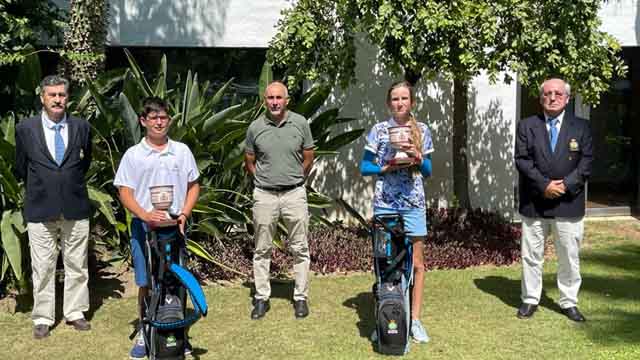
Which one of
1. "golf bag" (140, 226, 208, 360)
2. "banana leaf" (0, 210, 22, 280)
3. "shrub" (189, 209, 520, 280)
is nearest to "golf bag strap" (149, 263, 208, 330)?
→ "golf bag" (140, 226, 208, 360)

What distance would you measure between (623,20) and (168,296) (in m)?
8.11

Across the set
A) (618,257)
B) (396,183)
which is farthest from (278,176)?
(618,257)

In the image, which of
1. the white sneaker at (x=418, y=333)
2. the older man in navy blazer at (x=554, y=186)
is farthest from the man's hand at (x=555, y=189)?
the white sneaker at (x=418, y=333)

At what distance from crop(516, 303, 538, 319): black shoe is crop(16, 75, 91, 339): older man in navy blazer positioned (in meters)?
3.56

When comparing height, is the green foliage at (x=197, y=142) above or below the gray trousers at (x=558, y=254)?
above

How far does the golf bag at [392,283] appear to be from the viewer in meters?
5.10

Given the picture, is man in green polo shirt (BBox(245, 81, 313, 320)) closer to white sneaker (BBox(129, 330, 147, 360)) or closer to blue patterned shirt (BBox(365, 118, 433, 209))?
blue patterned shirt (BBox(365, 118, 433, 209))

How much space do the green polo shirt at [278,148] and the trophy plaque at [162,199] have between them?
3.98ft

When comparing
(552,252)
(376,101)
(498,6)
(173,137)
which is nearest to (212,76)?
(376,101)

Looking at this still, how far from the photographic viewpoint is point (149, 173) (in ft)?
16.3

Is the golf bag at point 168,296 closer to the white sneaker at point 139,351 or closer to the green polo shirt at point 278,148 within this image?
the white sneaker at point 139,351

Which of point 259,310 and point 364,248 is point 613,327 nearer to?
point 259,310

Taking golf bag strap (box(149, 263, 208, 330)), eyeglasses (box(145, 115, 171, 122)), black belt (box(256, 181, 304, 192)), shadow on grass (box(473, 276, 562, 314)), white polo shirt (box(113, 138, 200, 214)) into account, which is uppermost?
eyeglasses (box(145, 115, 171, 122))

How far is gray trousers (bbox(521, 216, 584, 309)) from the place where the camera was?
587 centimetres
